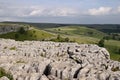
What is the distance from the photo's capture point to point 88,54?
14425 centimetres

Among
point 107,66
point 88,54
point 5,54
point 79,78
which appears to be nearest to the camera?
point 79,78

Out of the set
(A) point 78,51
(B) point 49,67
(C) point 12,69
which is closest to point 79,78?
(B) point 49,67

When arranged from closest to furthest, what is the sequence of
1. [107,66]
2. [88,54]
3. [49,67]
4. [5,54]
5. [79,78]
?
[79,78]
[49,67]
[107,66]
[5,54]
[88,54]

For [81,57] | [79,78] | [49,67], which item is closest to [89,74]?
[79,78]

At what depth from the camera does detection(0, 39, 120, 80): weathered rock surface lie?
327 ft

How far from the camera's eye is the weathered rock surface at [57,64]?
99.7 metres

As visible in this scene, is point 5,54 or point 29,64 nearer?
point 29,64

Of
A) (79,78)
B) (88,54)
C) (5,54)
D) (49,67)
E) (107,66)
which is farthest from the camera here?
(88,54)

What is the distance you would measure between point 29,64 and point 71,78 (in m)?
22.7

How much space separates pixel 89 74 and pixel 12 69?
30.0 meters

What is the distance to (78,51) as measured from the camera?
153 metres

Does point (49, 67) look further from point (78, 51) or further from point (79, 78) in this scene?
point (78, 51)

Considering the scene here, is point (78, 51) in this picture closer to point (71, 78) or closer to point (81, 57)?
point (81, 57)

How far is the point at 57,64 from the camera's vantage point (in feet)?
Result: 365
